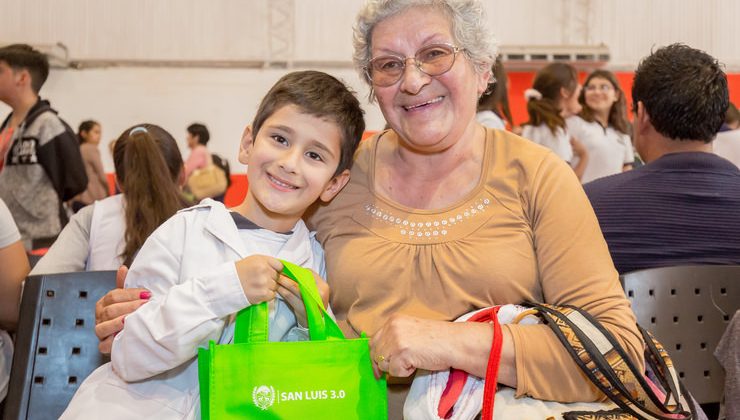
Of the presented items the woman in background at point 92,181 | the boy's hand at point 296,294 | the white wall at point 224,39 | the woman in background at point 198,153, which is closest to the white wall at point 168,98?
the white wall at point 224,39

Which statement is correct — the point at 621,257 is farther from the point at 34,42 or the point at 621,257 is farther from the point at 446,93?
the point at 34,42

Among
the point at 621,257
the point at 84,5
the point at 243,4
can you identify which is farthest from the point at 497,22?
the point at 621,257

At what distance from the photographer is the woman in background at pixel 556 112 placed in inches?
206

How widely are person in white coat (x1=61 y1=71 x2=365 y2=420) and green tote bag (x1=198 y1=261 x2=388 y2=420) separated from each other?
0.23 feet

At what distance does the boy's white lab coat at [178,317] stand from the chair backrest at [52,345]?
0.65 ft

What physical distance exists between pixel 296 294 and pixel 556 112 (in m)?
4.03

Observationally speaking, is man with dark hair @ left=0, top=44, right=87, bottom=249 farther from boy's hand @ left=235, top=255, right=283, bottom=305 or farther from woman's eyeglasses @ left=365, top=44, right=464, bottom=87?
boy's hand @ left=235, top=255, right=283, bottom=305

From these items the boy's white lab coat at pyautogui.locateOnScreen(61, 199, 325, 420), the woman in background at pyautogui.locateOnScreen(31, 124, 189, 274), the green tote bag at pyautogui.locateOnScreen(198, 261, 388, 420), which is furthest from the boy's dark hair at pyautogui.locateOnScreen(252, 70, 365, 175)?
the woman in background at pyautogui.locateOnScreen(31, 124, 189, 274)

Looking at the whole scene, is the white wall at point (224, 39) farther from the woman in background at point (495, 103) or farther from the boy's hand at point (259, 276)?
the boy's hand at point (259, 276)

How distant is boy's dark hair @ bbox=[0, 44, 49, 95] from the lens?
4887 mm

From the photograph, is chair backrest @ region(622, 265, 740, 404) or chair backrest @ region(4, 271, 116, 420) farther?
chair backrest @ region(622, 265, 740, 404)

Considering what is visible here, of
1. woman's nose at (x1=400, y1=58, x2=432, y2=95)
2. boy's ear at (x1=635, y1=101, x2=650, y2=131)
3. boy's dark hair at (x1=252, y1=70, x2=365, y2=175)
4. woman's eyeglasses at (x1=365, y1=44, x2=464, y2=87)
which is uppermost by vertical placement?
woman's eyeglasses at (x1=365, y1=44, x2=464, y2=87)

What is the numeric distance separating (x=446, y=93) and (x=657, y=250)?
112 cm

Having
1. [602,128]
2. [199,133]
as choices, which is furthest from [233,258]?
[199,133]
